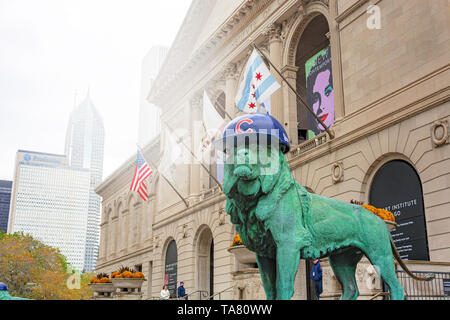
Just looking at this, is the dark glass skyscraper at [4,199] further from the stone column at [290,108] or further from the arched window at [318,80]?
the stone column at [290,108]

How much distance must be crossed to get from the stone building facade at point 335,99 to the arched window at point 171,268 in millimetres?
691

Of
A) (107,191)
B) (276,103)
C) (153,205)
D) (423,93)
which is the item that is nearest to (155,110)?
(107,191)

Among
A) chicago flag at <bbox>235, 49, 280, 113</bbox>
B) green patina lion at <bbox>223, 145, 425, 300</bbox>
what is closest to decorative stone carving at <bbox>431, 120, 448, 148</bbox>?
chicago flag at <bbox>235, 49, 280, 113</bbox>

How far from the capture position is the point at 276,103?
2669cm

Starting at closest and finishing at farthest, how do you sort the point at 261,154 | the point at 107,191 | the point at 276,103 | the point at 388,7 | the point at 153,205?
the point at 261,154 < the point at 388,7 < the point at 276,103 < the point at 153,205 < the point at 107,191

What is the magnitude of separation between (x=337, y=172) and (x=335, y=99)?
132 inches

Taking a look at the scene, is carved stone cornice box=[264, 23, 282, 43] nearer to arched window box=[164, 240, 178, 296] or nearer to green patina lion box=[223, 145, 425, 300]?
arched window box=[164, 240, 178, 296]

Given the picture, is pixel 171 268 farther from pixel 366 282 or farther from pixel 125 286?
pixel 366 282

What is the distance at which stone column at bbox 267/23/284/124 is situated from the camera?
26.6 meters

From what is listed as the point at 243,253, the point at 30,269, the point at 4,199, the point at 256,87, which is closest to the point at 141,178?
the point at 256,87

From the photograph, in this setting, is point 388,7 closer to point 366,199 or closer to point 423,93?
point 423,93

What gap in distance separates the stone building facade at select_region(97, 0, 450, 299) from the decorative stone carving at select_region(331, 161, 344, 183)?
0.05 metres

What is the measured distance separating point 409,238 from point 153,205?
1387 inches

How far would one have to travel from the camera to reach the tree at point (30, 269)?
52.3 m
